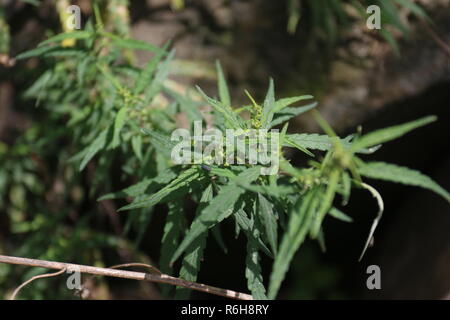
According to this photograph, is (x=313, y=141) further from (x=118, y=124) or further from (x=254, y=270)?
(x=118, y=124)

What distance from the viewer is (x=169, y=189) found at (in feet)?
3.67

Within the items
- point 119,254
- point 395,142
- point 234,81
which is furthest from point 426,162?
point 119,254

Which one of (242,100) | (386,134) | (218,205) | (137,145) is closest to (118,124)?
(137,145)

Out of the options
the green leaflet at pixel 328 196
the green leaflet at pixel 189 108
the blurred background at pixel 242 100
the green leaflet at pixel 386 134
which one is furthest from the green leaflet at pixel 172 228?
the blurred background at pixel 242 100

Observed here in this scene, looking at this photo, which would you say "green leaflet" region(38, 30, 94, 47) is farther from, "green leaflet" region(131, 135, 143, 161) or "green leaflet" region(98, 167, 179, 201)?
Answer: "green leaflet" region(98, 167, 179, 201)

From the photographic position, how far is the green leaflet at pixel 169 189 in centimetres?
111

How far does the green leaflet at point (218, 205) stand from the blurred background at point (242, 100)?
1.15 metres

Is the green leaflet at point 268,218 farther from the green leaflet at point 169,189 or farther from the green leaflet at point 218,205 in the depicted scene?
the green leaflet at point 169,189

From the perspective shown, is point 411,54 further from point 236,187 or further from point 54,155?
point 54,155

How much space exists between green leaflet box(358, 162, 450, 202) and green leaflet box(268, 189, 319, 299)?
5.1 inches

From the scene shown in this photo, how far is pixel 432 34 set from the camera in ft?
6.97

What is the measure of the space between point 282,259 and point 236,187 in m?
0.20
